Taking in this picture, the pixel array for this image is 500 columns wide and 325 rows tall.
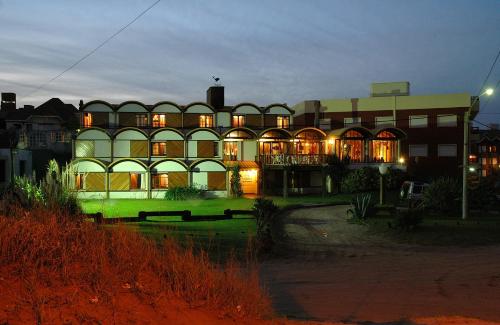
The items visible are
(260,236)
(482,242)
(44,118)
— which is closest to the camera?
(260,236)

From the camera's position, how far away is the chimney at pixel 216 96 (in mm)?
45250

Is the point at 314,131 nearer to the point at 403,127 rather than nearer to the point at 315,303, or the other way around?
the point at 403,127

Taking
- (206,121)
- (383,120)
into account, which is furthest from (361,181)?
(206,121)

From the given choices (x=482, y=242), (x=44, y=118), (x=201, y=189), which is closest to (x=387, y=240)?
(x=482, y=242)

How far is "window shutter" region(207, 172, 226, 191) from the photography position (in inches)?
1561

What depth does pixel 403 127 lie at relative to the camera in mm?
45781

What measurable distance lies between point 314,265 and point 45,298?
925 cm

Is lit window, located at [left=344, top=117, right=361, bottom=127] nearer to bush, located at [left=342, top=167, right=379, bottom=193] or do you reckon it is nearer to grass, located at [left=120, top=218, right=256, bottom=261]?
bush, located at [left=342, top=167, right=379, bottom=193]

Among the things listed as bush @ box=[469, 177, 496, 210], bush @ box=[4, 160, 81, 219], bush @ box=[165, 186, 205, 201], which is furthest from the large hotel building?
bush @ box=[4, 160, 81, 219]

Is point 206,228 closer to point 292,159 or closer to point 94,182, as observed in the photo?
point 94,182

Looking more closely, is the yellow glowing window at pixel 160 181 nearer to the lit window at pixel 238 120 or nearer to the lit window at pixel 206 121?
the lit window at pixel 206 121

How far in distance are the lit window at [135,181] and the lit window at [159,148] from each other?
2.53 meters

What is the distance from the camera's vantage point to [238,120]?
1709 inches

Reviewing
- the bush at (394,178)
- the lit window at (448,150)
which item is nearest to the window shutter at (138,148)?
the bush at (394,178)
